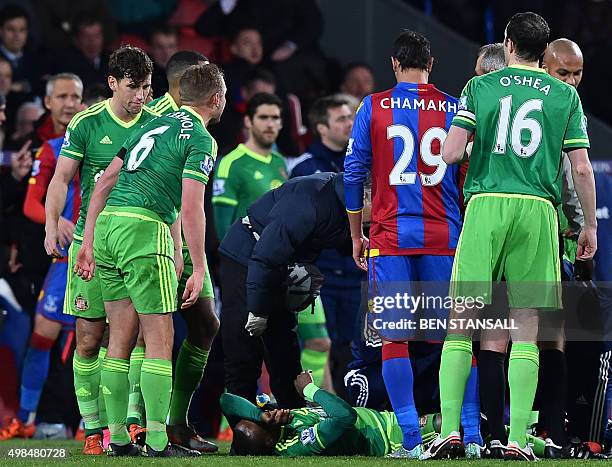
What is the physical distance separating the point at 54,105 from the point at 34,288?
57.3 inches

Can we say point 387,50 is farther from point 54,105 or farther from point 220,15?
point 54,105

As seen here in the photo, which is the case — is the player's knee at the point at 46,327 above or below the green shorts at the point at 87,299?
below

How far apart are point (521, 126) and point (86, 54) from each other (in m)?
6.31

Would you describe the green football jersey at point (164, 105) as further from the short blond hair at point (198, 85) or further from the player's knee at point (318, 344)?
the player's knee at point (318, 344)

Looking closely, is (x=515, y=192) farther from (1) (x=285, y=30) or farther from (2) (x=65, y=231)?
(1) (x=285, y=30)

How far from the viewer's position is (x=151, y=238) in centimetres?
672

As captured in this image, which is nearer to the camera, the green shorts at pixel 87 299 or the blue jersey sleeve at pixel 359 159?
the blue jersey sleeve at pixel 359 159

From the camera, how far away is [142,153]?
6.76 metres

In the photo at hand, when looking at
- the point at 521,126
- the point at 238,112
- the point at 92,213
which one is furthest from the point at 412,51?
the point at 238,112

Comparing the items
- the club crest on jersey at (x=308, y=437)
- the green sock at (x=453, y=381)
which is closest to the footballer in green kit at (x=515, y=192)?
the green sock at (x=453, y=381)

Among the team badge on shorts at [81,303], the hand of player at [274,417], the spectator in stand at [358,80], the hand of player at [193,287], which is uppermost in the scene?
the spectator in stand at [358,80]

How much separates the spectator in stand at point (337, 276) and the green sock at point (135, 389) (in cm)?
256

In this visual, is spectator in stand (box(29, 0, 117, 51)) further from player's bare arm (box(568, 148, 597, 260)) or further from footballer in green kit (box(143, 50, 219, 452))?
player's bare arm (box(568, 148, 597, 260))

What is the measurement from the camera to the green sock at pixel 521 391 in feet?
20.0
